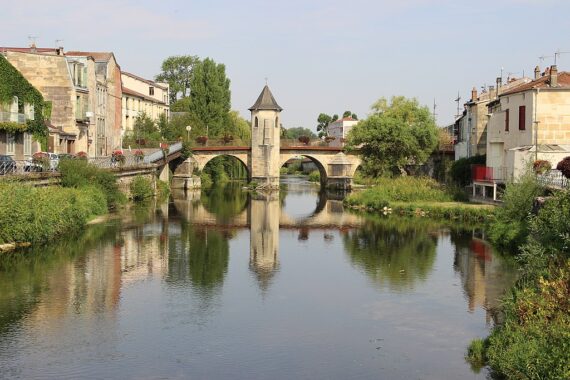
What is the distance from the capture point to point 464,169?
180 ft

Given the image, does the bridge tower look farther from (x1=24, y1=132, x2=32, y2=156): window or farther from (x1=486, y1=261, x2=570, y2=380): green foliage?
(x1=486, y1=261, x2=570, y2=380): green foliage

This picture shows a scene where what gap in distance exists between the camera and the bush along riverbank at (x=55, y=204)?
96.1ft

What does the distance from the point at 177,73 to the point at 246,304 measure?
3620 inches

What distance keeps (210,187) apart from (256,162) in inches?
331

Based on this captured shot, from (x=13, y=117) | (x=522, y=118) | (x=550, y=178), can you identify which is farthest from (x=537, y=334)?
(x=13, y=117)

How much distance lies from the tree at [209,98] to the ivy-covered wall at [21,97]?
36.5 metres

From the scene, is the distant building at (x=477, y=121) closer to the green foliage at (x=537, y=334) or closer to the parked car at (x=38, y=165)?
the parked car at (x=38, y=165)

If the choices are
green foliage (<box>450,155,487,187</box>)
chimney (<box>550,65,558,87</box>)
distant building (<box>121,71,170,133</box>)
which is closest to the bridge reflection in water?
green foliage (<box>450,155,487,187</box>)

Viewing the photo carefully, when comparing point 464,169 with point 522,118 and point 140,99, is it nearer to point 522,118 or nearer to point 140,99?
point 522,118

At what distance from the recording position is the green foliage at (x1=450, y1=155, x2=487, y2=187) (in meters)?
53.3

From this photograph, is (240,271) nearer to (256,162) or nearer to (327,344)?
(327,344)

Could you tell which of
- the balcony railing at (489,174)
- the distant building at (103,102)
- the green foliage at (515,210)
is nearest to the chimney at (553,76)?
the balcony railing at (489,174)

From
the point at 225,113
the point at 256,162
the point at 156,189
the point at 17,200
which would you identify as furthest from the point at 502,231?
the point at 225,113

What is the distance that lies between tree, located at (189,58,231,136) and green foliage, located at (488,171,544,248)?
173 ft
